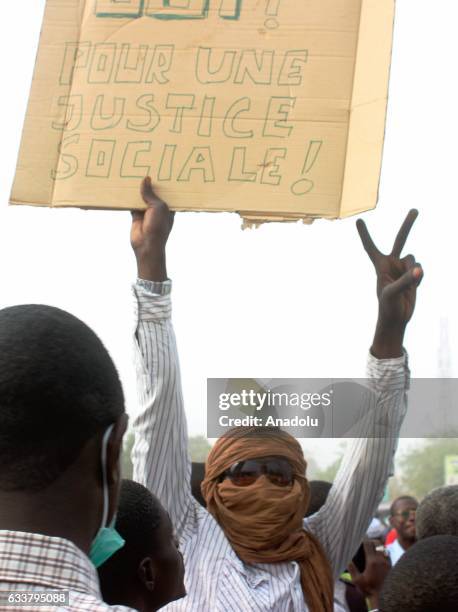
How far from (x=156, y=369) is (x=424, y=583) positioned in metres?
0.95

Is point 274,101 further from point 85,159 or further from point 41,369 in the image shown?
point 41,369

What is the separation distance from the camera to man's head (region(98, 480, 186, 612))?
2424 millimetres

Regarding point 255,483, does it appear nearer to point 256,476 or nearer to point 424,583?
point 256,476

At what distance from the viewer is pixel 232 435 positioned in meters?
3.22

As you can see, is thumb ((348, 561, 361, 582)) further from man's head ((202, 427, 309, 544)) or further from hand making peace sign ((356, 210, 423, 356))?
hand making peace sign ((356, 210, 423, 356))

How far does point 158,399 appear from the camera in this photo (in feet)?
9.28

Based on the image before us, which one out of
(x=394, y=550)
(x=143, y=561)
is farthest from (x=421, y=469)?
(x=143, y=561)

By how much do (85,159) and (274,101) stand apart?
57 cm

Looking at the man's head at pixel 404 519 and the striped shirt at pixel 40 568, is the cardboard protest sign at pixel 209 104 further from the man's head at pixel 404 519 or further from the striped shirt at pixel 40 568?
the man's head at pixel 404 519

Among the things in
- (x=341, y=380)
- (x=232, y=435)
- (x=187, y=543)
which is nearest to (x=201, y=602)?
(x=187, y=543)

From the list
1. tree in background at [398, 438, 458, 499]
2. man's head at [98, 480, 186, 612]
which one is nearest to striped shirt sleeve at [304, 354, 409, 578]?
man's head at [98, 480, 186, 612]

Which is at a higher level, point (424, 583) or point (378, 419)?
point (378, 419)

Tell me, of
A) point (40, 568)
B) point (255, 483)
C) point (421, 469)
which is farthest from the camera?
point (421, 469)

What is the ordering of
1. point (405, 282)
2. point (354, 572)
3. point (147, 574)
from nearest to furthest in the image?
point (147, 574), point (405, 282), point (354, 572)
